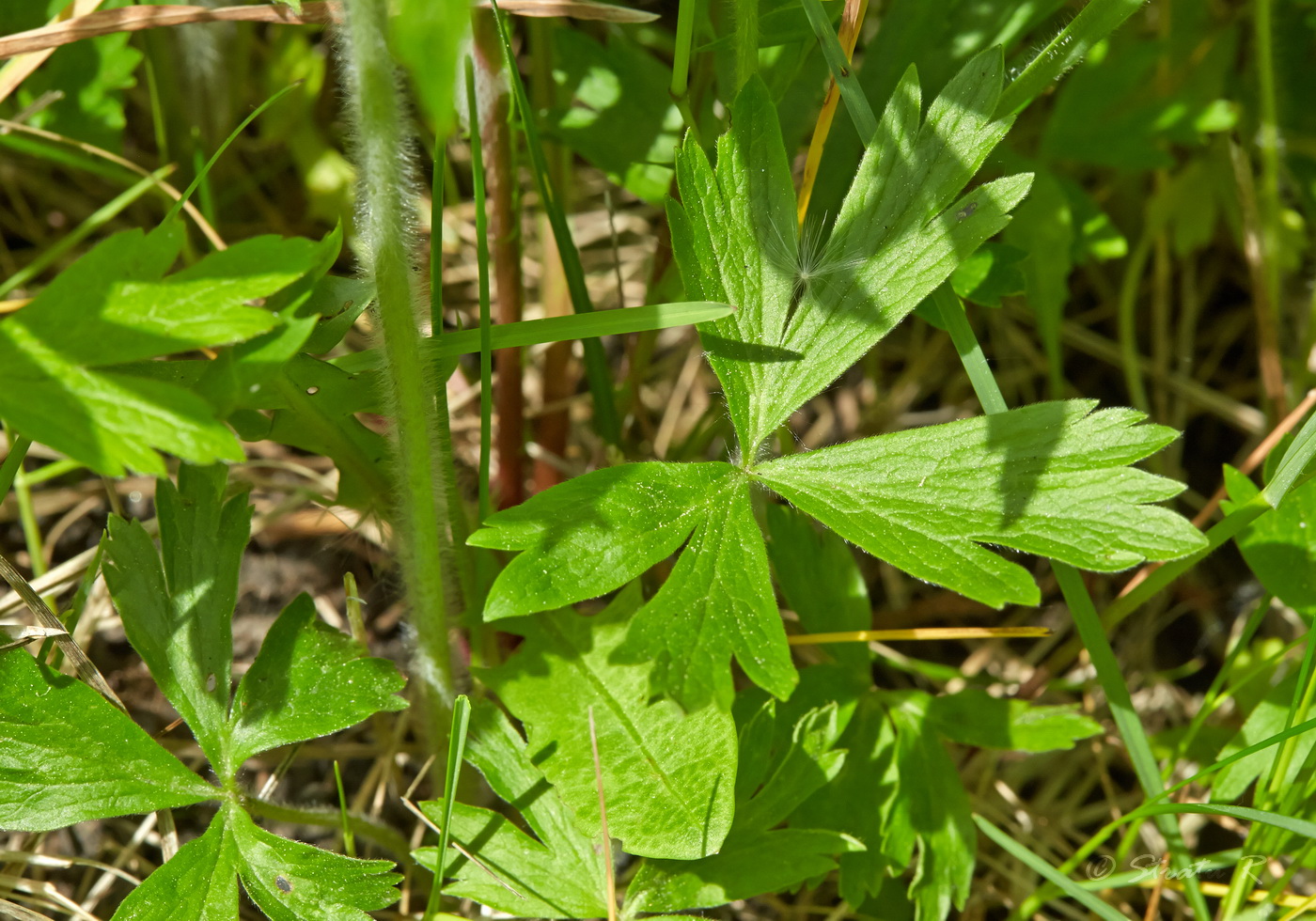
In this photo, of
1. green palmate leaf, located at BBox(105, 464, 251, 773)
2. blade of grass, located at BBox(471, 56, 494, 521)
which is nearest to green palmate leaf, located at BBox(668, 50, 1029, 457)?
blade of grass, located at BBox(471, 56, 494, 521)

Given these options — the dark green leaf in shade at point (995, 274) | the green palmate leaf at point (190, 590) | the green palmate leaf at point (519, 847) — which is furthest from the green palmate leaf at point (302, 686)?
the dark green leaf in shade at point (995, 274)

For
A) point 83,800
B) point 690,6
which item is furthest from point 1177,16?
point 83,800

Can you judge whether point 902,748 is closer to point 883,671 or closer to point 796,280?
point 883,671

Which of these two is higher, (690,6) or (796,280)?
(690,6)

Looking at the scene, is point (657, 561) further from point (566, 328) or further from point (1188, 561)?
point (1188, 561)

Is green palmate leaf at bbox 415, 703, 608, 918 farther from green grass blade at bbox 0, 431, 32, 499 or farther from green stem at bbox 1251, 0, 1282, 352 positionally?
green stem at bbox 1251, 0, 1282, 352

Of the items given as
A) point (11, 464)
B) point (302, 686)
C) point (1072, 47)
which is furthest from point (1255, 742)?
point (11, 464)
